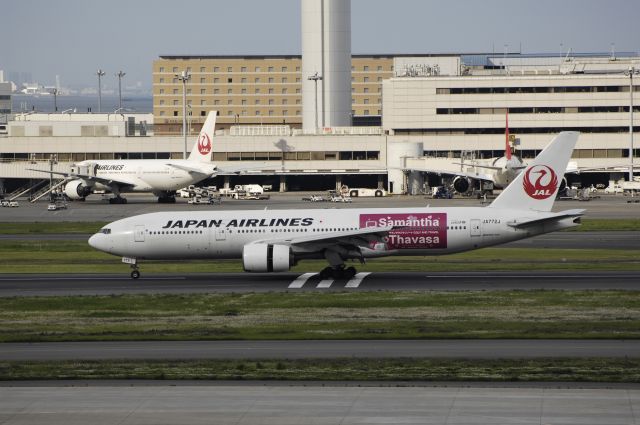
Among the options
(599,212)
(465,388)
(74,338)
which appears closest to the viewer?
(465,388)

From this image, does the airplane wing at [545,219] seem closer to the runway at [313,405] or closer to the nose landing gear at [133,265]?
the nose landing gear at [133,265]

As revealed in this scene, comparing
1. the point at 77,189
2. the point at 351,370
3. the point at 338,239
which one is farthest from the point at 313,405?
the point at 77,189

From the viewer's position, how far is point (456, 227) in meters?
54.2

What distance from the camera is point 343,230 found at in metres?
54.7

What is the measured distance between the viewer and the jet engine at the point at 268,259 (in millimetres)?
52688

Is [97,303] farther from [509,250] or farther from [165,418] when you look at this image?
[509,250]

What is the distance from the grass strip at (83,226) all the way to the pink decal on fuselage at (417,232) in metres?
29.7

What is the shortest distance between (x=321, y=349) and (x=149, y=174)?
90.5 meters

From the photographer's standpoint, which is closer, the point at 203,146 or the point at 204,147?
the point at 203,146

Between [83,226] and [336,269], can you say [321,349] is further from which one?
[83,226]

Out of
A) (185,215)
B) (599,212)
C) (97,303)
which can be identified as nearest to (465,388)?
(97,303)

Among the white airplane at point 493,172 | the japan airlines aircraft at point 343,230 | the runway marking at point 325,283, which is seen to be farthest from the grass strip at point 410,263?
the white airplane at point 493,172

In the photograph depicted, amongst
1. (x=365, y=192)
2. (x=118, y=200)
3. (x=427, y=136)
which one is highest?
(x=427, y=136)

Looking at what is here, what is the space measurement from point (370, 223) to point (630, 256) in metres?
17.4
